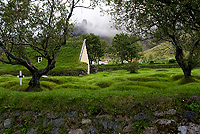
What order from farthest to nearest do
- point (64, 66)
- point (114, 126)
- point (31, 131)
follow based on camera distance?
point (64, 66) < point (31, 131) < point (114, 126)

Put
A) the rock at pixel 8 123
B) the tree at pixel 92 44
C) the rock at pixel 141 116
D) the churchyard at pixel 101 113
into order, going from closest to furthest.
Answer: the churchyard at pixel 101 113 < the rock at pixel 141 116 < the rock at pixel 8 123 < the tree at pixel 92 44

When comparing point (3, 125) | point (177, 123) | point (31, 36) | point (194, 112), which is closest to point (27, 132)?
point (3, 125)

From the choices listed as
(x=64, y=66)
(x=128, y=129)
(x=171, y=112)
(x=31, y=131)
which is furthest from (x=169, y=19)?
(x=64, y=66)

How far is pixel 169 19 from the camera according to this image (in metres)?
9.61

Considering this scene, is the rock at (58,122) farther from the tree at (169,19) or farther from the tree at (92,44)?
the tree at (92,44)

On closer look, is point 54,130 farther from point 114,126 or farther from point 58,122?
point 114,126

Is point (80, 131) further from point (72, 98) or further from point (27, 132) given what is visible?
point (27, 132)

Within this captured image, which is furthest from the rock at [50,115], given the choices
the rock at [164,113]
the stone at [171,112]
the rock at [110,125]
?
the stone at [171,112]

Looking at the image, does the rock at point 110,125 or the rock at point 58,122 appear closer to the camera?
the rock at point 110,125

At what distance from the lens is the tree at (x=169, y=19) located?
866 centimetres

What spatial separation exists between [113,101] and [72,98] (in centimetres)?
278

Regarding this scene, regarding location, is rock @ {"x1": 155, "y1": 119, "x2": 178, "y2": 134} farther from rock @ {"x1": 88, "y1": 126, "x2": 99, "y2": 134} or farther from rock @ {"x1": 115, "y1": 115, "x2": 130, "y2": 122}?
rock @ {"x1": 88, "y1": 126, "x2": 99, "y2": 134}

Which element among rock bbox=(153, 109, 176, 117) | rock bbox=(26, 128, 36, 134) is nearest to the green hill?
rock bbox=(26, 128, 36, 134)

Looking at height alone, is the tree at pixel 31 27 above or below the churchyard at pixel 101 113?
above
